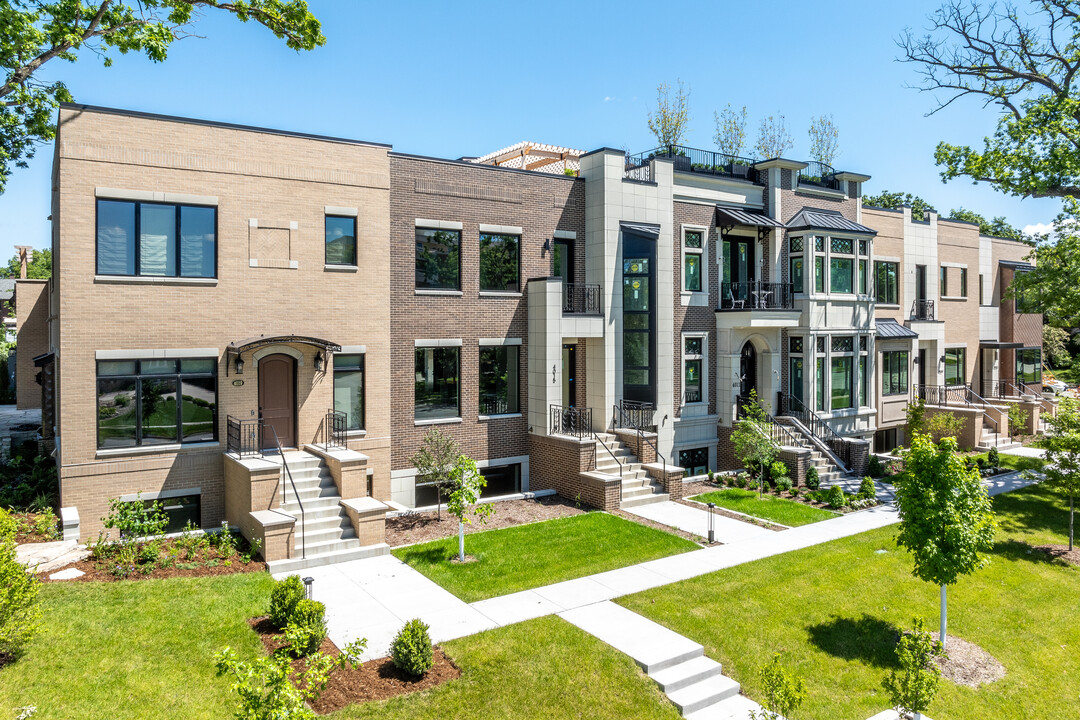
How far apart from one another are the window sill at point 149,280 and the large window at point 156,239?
4.4 inches

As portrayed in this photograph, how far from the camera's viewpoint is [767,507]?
18.9 metres

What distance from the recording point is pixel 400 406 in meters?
18.4

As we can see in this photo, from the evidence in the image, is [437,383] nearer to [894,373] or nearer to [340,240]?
[340,240]

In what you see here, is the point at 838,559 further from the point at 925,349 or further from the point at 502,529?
the point at 925,349

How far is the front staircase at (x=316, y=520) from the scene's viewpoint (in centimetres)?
1379

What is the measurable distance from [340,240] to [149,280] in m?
4.36

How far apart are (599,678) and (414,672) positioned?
2.55 metres

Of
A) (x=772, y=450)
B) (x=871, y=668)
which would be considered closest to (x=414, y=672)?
(x=871, y=668)

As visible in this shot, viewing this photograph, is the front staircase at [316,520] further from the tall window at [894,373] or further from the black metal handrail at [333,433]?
the tall window at [894,373]

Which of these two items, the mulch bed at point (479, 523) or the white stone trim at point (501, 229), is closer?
the mulch bed at point (479, 523)

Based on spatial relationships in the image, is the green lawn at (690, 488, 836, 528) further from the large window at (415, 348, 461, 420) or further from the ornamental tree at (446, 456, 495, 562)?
the large window at (415, 348, 461, 420)

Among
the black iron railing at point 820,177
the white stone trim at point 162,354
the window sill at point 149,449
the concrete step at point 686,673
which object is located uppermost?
the black iron railing at point 820,177

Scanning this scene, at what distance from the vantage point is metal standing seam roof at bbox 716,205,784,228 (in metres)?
23.2

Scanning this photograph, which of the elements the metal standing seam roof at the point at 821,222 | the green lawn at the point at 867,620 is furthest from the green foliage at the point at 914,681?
the metal standing seam roof at the point at 821,222
